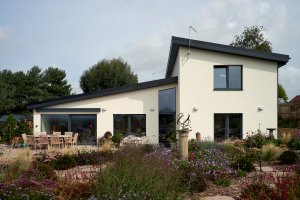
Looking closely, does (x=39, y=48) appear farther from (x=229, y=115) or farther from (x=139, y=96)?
(x=229, y=115)

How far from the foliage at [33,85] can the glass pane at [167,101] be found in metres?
26.6

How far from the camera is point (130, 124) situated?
67.8 feet

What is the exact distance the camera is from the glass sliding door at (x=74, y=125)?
20875mm

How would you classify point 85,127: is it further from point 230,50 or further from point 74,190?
point 74,190

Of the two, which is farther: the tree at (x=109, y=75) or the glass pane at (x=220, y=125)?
the tree at (x=109, y=75)

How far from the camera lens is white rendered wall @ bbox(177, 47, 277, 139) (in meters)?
19.1

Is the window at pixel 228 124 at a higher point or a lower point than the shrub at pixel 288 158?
higher

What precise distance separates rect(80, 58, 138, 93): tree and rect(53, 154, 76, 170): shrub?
32.6m

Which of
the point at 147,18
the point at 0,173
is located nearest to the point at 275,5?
the point at 147,18

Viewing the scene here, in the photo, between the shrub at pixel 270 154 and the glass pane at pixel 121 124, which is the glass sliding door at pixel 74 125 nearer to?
the glass pane at pixel 121 124

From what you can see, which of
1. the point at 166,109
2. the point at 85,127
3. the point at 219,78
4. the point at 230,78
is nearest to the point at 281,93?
the point at 230,78

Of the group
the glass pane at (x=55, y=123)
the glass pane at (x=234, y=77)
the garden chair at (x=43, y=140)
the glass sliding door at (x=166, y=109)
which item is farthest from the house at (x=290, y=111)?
the garden chair at (x=43, y=140)

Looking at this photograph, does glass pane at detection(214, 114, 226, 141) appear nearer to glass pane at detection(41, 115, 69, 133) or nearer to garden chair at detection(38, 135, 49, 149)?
glass pane at detection(41, 115, 69, 133)

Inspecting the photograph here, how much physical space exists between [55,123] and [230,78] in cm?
1060
